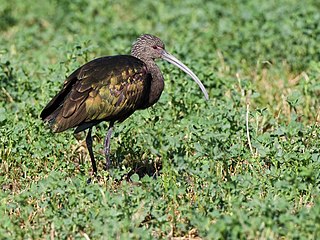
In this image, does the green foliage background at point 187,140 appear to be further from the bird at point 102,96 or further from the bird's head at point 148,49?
the bird's head at point 148,49

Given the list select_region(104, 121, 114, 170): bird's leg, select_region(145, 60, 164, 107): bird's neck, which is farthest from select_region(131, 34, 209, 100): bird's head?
select_region(104, 121, 114, 170): bird's leg

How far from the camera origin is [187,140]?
319 inches

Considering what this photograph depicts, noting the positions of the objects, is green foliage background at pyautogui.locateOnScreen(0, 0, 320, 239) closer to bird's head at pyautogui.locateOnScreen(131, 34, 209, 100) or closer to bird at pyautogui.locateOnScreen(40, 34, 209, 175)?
bird at pyautogui.locateOnScreen(40, 34, 209, 175)

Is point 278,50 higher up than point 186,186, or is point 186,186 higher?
point 278,50

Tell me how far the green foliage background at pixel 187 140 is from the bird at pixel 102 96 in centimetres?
33

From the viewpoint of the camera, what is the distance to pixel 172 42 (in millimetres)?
11570

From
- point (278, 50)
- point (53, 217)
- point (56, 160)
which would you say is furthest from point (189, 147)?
point (278, 50)

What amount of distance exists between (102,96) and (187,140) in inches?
42.6

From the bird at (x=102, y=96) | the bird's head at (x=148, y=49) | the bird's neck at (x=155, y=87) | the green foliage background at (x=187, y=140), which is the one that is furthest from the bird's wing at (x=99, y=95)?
the bird's head at (x=148, y=49)

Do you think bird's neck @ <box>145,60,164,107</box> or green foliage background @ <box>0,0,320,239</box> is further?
bird's neck @ <box>145,60,164,107</box>

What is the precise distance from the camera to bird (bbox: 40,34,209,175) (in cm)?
730

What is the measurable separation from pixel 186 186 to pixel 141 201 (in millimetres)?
686

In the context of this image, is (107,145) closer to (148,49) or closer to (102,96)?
(102,96)

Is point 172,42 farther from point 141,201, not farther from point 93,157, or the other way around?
point 141,201
